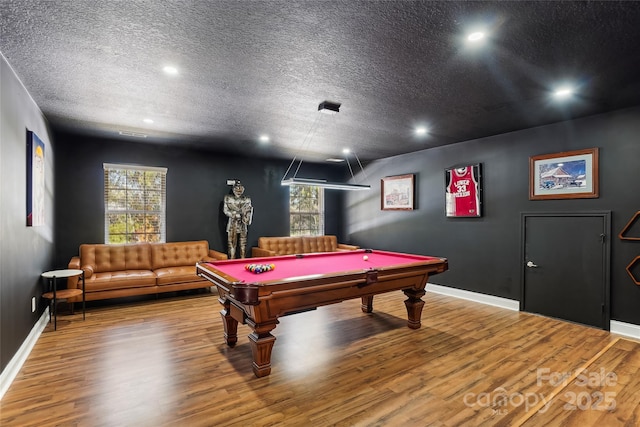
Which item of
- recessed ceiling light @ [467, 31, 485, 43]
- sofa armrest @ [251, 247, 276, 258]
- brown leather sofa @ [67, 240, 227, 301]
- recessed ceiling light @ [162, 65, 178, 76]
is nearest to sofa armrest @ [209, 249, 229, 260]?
brown leather sofa @ [67, 240, 227, 301]

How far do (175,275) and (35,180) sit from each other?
7.33ft

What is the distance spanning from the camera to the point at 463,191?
5.38 meters

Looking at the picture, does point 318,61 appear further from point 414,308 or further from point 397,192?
point 397,192

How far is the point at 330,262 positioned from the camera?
4.09 metres

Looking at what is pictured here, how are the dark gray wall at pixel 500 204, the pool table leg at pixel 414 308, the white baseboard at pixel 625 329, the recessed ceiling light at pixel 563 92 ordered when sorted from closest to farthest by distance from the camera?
the recessed ceiling light at pixel 563 92, the white baseboard at pixel 625 329, the dark gray wall at pixel 500 204, the pool table leg at pixel 414 308

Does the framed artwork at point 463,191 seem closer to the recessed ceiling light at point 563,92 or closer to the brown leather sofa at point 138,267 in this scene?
the recessed ceiling light at point 563,92

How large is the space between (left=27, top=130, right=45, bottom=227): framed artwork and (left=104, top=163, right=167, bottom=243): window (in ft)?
5.31

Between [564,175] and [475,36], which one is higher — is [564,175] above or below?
below

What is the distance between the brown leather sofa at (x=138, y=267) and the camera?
4613mm

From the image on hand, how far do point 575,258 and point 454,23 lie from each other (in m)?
3.65

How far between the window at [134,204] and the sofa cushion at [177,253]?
36 centimetres

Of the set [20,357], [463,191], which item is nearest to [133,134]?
[20,357]

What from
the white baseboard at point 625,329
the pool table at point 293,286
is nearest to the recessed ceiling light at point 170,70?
the pool table at point 293,286

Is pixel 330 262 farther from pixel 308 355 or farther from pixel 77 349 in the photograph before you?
pixel 77 349
